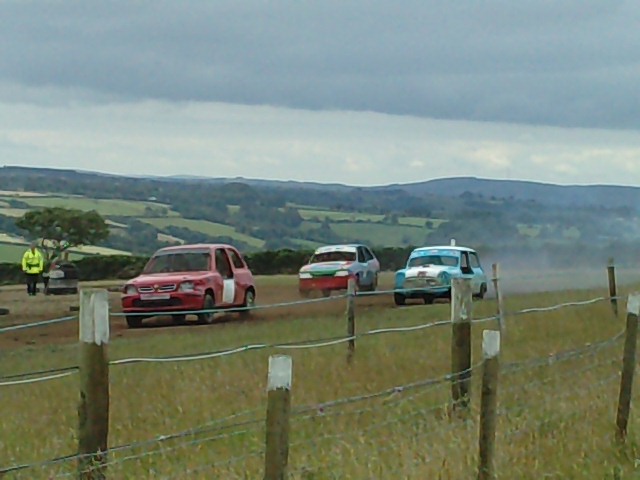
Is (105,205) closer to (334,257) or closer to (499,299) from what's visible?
(334,257)

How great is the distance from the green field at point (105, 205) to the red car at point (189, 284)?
135ft

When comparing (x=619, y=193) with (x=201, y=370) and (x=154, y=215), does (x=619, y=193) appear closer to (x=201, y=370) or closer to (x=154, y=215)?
(x=154, y=215)

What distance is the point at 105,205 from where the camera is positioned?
7181cm

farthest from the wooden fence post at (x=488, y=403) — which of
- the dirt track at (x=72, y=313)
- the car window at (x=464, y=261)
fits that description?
the car window at (x=464, y=261)

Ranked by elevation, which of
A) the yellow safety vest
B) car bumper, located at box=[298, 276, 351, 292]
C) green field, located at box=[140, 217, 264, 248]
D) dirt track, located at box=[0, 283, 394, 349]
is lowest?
dirt track, located at box=[0, 283, 394, 349]

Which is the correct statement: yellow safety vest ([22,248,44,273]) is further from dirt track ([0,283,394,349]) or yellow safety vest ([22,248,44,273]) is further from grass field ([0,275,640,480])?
grass field ([0,275,640,480])

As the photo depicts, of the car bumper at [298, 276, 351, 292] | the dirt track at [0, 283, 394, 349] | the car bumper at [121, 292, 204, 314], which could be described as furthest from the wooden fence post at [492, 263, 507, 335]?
the car bumper at [298, 276, 351, 292]

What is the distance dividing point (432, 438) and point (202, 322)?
1676cm

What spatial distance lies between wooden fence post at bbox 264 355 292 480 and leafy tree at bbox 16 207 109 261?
187 ft

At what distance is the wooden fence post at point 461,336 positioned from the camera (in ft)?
35.0

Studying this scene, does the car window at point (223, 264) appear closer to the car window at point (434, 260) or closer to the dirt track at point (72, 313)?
the dirt track at point (72, 313)

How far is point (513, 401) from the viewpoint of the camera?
451 inches

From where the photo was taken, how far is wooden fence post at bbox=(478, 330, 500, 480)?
795cm

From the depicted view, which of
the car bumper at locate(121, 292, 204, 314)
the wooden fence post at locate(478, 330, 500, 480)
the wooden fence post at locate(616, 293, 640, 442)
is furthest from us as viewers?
the car bumper at locate(121, 292, 204, 314)
